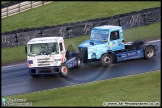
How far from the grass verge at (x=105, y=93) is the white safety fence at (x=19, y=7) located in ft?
72.5

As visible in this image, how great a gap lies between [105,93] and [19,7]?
81.9 ft

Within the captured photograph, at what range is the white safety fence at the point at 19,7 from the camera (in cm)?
3944

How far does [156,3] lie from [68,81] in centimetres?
2026

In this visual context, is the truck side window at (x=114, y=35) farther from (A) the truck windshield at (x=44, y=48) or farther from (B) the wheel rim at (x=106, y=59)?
(A) the truck windshield at (x=44, y=48)

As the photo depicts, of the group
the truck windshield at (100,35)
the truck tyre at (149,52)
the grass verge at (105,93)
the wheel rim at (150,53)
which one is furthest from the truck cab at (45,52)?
the wheel rim at (150,53)

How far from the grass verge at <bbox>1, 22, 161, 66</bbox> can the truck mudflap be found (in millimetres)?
5237

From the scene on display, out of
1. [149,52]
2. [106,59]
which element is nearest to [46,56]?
[106,59]

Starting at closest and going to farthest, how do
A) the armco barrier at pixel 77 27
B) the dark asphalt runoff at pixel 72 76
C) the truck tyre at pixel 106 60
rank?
1. the dark asphalt runoff at pixel 72 76
2. the truck tyre at pixel 106 60
3. the armco barrier at pixel 77 27

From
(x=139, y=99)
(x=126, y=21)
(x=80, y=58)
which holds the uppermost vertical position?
(x=126, y=21)

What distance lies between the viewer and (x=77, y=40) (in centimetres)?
3008

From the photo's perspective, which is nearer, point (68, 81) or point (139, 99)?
point (139, 99)

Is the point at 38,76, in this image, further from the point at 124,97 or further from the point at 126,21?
the point at 126,21

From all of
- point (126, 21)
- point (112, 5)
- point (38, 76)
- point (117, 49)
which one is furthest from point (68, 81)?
point (112, 5)

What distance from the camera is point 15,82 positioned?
21.3 m
